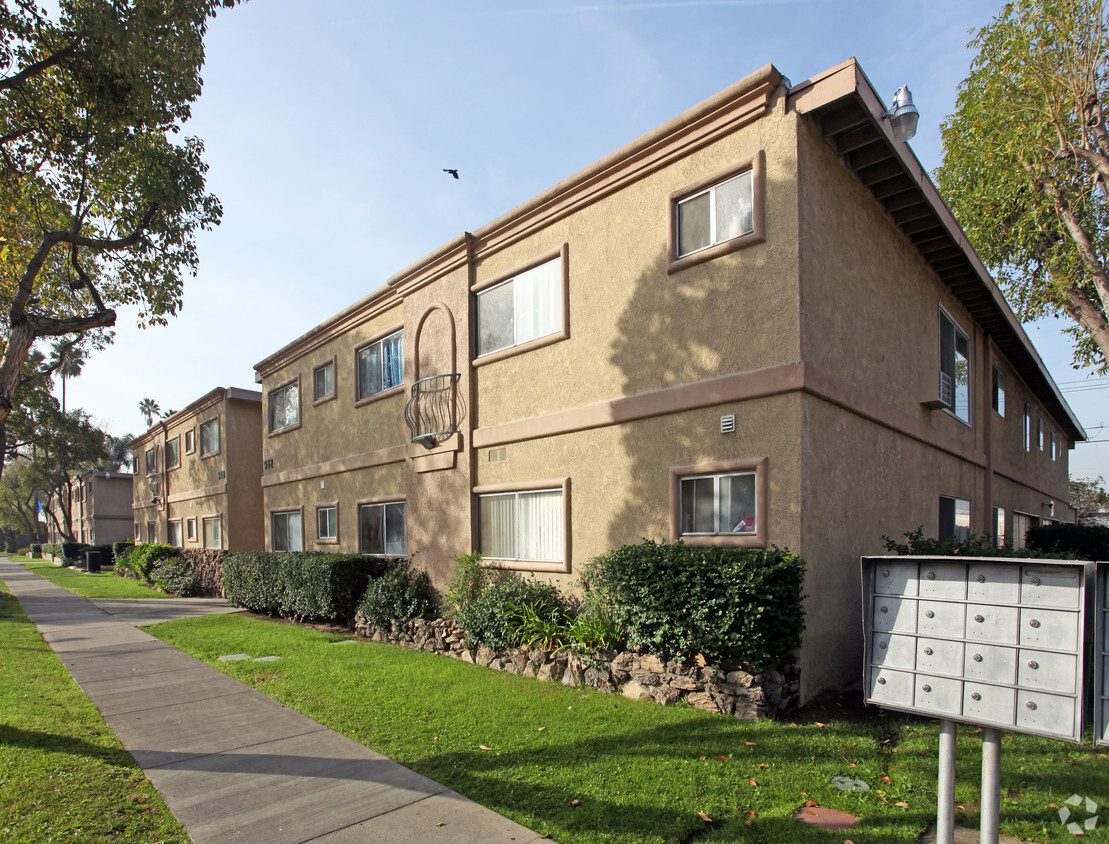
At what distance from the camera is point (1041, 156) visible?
1387 centimetres

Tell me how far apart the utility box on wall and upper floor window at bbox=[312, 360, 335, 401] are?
1464 cm

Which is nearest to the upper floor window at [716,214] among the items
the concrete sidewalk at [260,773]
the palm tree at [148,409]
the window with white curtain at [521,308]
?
the window with white curtain at [521,308]

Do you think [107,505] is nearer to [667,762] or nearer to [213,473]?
[213,473]

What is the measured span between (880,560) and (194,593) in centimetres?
2257

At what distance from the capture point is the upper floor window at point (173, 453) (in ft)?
91.7

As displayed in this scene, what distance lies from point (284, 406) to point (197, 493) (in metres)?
8.95

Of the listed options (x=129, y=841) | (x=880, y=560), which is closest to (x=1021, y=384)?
(x=880, y=560)

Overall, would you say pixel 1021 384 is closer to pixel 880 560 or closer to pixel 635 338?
pixel 635 338

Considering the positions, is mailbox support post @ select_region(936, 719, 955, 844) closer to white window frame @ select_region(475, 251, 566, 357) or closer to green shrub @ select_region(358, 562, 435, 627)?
white window frame @ select_region(475, 251, 566, 357)

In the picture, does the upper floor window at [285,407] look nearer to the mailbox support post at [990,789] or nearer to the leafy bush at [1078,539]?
the mailbox support post at [990,789]

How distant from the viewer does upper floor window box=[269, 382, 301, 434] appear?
59.7 ft

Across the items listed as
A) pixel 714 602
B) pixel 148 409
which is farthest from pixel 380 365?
pixel 148 409

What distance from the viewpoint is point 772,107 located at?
7703 mm

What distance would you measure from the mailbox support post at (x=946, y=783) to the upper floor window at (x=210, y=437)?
2397 centimetres
